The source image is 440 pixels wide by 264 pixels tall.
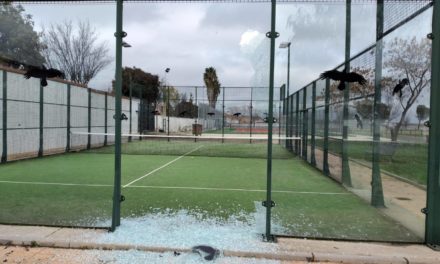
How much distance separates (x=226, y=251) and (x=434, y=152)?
7.56 ft

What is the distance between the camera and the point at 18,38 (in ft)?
17.1

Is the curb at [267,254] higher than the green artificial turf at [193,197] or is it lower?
lower

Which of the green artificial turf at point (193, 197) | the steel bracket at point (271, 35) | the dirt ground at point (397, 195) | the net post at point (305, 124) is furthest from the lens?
the net post at point (305, 124)

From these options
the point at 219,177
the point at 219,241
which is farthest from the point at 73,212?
the point at 219,177

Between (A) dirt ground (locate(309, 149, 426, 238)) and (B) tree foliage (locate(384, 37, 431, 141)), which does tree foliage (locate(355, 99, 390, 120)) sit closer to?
(B) tree foliage (locate(384, 37, 431, 141))

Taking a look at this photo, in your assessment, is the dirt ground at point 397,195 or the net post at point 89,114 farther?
the net post at point 89,114

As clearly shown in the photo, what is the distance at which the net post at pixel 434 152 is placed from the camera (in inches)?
158

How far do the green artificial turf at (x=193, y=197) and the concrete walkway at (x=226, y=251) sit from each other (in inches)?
14.5

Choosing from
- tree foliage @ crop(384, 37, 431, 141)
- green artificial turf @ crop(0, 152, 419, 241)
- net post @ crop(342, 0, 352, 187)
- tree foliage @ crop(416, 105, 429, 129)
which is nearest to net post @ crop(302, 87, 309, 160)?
green artificial turf @ crop(0, 152, 419, 241)

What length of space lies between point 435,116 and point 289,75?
418cm

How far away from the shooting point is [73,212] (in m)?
5.15

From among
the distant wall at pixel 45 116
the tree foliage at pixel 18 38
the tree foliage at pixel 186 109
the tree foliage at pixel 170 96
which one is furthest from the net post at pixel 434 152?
the tree foliage at pixel 170 96

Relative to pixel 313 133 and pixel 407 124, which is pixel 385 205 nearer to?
pixel 407 124

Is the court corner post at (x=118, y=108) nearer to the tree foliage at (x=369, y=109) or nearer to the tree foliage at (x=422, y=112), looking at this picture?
the tree foliage at (x=422, y=112)
